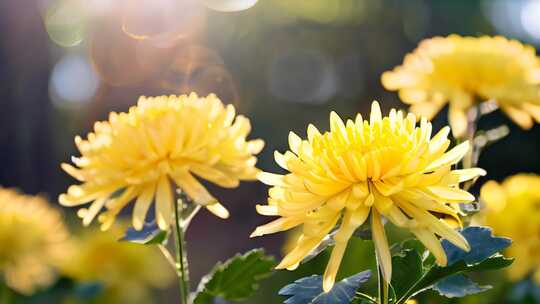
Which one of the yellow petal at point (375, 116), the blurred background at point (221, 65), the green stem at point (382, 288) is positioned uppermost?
the blurred background at point (221, 65)

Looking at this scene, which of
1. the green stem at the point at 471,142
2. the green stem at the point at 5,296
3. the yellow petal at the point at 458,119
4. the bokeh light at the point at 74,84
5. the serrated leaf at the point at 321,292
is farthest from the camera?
the bokeh light at the point at 74,84

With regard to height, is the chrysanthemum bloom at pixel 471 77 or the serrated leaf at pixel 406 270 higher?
the chrysanthemum bloom at pixel 471 77

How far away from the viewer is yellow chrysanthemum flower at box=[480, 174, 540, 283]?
5.77 ft

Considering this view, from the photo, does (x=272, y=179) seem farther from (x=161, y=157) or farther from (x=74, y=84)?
(x=74, y=84)

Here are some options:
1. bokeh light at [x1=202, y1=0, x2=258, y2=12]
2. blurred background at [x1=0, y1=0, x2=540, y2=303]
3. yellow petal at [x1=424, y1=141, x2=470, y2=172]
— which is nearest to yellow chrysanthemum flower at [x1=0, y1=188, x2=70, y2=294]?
yellow petal at [x1=424, y1=141, x2=470, y2=172]

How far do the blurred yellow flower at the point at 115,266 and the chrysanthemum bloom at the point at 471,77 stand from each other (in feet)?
3.60

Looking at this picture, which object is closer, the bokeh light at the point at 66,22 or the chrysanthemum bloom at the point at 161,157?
the chrysanthemum bloom at the point at 161,157

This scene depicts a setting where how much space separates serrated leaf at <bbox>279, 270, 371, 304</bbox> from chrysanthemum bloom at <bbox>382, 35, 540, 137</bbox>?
92cm

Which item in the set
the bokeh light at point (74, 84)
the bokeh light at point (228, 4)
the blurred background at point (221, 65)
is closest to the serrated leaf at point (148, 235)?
the blurred background at point (221, 65)

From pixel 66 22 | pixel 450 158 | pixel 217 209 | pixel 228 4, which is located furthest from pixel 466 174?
pixel 228 4

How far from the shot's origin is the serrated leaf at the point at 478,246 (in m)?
0.83

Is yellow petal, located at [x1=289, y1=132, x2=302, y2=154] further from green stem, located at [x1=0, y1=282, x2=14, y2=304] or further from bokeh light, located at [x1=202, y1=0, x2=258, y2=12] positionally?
bokeh light, located at [x1=202, y1=0, x2=258, y2=12]

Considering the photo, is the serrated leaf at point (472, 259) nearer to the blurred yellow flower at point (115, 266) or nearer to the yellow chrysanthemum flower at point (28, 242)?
the yellow chrysanthemum flower at point (28, 242)

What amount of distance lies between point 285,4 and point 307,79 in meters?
1.06
